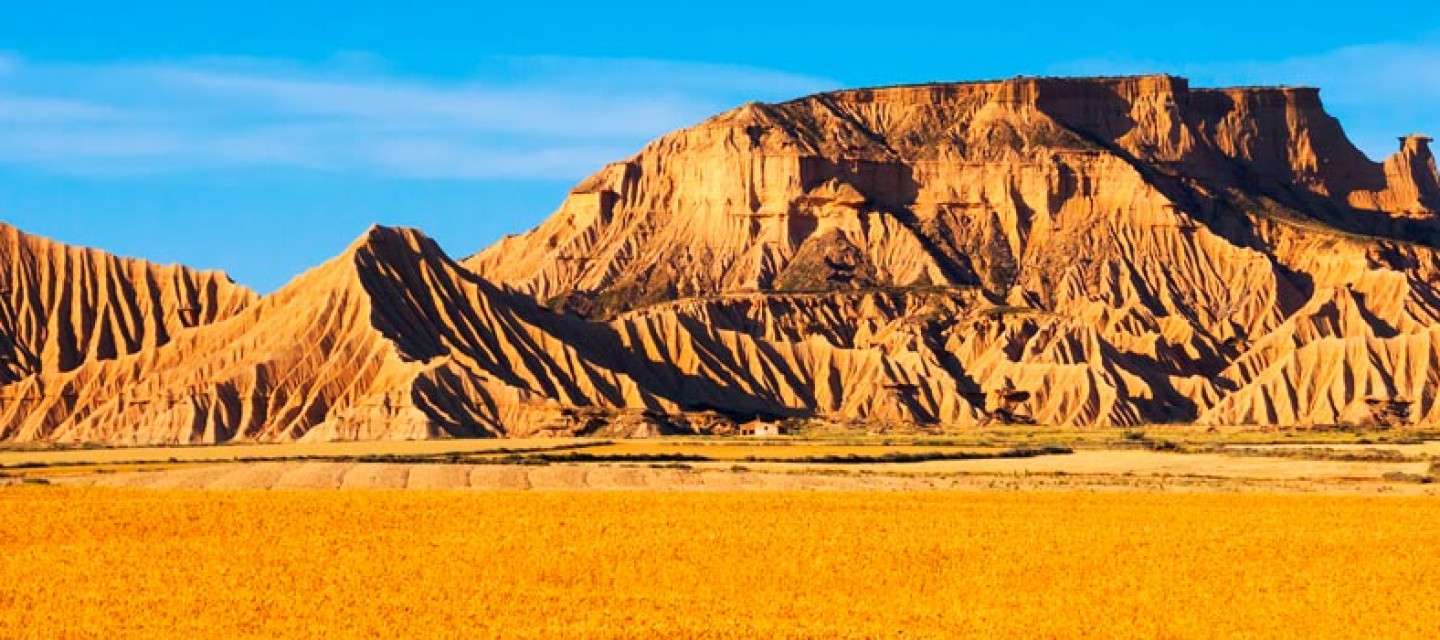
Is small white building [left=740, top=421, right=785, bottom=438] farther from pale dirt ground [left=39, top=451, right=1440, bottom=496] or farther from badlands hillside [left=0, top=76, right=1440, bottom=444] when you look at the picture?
pale dirt ground [left=39, top=451, right=1440, bottom=496]

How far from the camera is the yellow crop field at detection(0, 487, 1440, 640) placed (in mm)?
35531

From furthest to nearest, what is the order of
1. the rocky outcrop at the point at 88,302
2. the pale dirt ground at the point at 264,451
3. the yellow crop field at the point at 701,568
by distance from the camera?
1. the rocky outcrop at the point at 88,302
2. the pale dirt ground at the point at 264,451
3. the yellow crop field at the point at 701,568

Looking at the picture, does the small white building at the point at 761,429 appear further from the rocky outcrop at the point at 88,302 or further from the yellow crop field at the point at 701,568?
the yellow crop field at the point at 701,568

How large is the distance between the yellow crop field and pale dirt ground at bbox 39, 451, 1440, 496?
10.3m

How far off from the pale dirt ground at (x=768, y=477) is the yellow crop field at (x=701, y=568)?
10.3m

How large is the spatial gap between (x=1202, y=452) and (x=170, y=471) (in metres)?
48.5

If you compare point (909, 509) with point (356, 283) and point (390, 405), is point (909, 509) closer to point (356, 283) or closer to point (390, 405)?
point (390, 405)

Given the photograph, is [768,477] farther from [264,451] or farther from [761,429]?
[761,429]

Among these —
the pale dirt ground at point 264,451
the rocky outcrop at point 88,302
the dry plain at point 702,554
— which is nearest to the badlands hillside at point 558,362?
the rocky outcrop at point 88,302

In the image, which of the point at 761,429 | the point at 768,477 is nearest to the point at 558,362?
the point at 761,429

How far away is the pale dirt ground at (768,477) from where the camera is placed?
2815 inches

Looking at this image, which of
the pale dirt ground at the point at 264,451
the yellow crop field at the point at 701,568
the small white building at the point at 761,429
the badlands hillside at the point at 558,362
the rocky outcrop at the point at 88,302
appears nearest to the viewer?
the yellow crop field at the point at 701,568

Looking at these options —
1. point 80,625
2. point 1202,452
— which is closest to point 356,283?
point 1202,452

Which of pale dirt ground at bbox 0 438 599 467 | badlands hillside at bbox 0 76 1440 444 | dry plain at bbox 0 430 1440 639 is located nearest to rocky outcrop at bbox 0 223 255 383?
badlands hillside at bbox 0 76 1440 444
